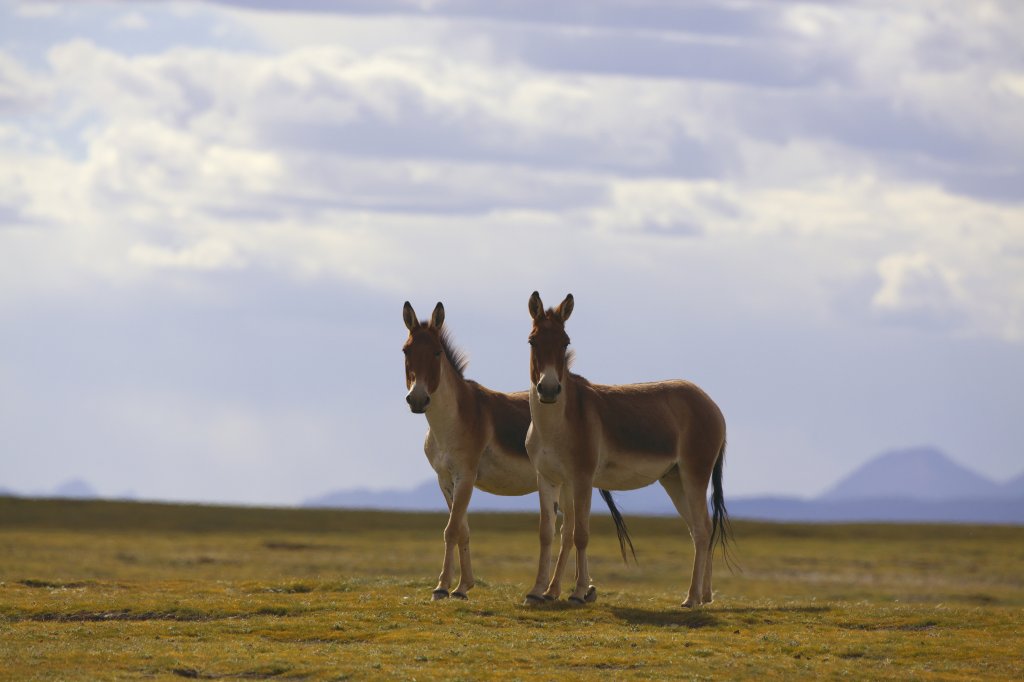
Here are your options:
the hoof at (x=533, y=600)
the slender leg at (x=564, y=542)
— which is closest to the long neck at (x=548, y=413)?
the slender leg at (x=564, y=542)

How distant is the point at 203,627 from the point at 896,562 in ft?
163

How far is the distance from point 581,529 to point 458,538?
2.40 meters

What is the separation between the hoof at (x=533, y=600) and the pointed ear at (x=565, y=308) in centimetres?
427

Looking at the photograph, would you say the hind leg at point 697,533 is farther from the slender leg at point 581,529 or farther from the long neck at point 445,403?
the long neck at point 445,403

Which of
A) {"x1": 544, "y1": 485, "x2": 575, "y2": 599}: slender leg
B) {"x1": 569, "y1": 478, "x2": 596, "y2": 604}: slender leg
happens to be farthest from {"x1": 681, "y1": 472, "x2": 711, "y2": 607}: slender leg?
{"x1": 544, "y1": 485, "x2": 575, "y2": 599}: slender leg

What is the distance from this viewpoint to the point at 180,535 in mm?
73688

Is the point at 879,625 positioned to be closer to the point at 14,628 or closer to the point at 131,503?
the point at 14,628

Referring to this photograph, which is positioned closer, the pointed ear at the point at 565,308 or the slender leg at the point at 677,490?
the pointed ear at the point at 565,308

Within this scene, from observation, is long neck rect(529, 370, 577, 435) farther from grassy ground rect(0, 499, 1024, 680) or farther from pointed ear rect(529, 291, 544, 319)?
grassy ground rect(0, 499, 1024, 680)

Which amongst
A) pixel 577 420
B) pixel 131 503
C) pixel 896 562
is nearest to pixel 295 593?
pixel 577 420

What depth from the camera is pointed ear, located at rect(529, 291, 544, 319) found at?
68.9 feet

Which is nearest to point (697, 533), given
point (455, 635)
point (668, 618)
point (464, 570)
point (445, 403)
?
point (668, 618)

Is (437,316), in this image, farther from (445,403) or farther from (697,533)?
(697,533)

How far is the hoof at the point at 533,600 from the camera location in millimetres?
21547
